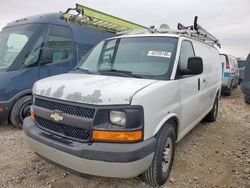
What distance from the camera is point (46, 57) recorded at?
583 centimetres

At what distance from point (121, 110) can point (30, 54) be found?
153 inches

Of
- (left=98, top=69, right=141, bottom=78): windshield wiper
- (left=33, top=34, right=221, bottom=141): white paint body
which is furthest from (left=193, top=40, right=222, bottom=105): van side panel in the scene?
(left=98, top=69, right=141, bottom=78): windshield wiper

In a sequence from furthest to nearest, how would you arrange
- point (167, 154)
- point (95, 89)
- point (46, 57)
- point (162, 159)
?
point (46, 57) → point (167, 154) → point (162, 159) → point (95, 89)

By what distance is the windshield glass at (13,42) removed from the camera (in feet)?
18.4

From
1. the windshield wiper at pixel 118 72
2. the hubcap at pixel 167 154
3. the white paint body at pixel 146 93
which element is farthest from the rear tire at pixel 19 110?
the hubcap at pixel 167 154

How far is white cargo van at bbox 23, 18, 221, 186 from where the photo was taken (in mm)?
2541

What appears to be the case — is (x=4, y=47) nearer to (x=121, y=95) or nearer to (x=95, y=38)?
(x=95, y=38)

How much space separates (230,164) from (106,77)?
8.33 ft

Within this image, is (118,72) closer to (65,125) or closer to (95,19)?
(65,125)

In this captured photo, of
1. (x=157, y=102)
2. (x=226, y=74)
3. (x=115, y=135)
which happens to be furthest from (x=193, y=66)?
(x=226, y=74)

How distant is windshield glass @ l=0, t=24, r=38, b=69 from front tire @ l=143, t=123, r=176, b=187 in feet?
13.0

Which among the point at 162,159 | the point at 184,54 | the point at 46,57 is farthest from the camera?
the point at 46,57

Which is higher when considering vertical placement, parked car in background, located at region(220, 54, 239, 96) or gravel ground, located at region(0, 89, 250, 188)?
parked car in background, located at region(220, 54, 239, 96)

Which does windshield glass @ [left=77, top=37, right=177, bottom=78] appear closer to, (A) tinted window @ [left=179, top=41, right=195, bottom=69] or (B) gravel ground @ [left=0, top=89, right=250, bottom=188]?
(A) tinted window @ [left=179, top=41, right=195, bottom=69]
